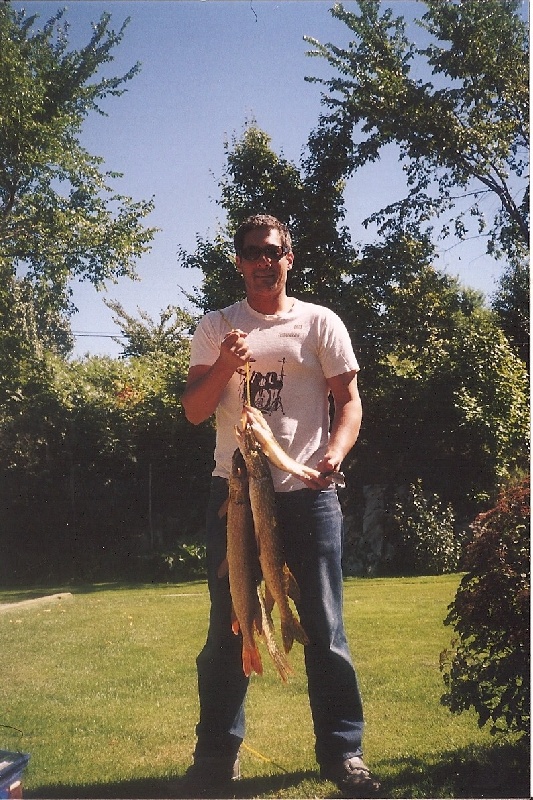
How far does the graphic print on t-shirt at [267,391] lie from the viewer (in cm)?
252

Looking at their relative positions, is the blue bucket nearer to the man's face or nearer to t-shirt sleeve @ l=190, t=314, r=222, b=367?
t-shirt sleeve @ l=190, t=314, r=222, b=367

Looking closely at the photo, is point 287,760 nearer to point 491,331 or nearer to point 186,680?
point 186,680

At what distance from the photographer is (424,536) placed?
14.6ft

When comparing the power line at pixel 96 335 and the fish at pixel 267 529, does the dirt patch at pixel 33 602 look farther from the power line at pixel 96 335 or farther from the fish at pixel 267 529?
the fish at pixel 267 529

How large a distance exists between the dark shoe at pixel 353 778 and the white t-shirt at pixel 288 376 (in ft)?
3.47

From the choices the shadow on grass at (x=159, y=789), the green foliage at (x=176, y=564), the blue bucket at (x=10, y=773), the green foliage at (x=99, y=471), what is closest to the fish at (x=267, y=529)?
the shadow on grass at (x=159, y=789)

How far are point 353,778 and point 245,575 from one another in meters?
0.85

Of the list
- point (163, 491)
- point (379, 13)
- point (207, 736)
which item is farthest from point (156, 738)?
point (379, 13)

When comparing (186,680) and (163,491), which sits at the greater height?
(163,491)

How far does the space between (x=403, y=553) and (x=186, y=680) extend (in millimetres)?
1843

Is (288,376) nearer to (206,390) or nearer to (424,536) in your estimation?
(206,390)

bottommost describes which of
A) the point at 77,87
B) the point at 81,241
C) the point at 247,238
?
the point at 247,238

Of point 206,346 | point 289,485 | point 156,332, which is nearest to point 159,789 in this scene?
point 289,485

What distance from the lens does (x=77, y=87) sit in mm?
3469
